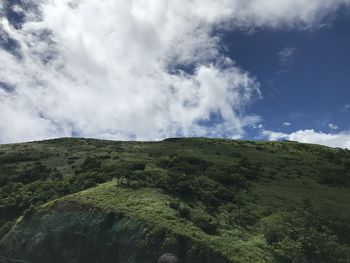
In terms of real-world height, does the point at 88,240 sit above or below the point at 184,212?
below

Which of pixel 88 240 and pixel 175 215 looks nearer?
pixel 175 215

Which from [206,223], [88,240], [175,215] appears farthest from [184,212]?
[88,240]

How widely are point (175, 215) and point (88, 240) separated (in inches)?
Result: 388

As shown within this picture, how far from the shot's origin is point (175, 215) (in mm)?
49969

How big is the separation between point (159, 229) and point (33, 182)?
38.0 meters

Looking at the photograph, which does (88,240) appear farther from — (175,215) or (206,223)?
(206,223)

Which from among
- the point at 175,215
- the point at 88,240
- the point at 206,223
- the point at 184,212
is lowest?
the point at 88,240

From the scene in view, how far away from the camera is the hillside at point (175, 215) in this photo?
151 feet

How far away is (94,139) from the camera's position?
145 metres

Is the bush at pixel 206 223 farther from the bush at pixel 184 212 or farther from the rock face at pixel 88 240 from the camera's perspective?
the rock face at pixel 88 240

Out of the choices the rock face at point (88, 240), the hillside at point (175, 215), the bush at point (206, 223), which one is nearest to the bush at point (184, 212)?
the hillside at point (175, 215)

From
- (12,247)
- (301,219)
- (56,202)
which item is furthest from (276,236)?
(12,247)

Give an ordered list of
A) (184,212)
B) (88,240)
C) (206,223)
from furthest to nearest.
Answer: (184,212)
(88,240)
(206,223)

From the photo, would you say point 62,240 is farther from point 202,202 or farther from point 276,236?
point 276,236
